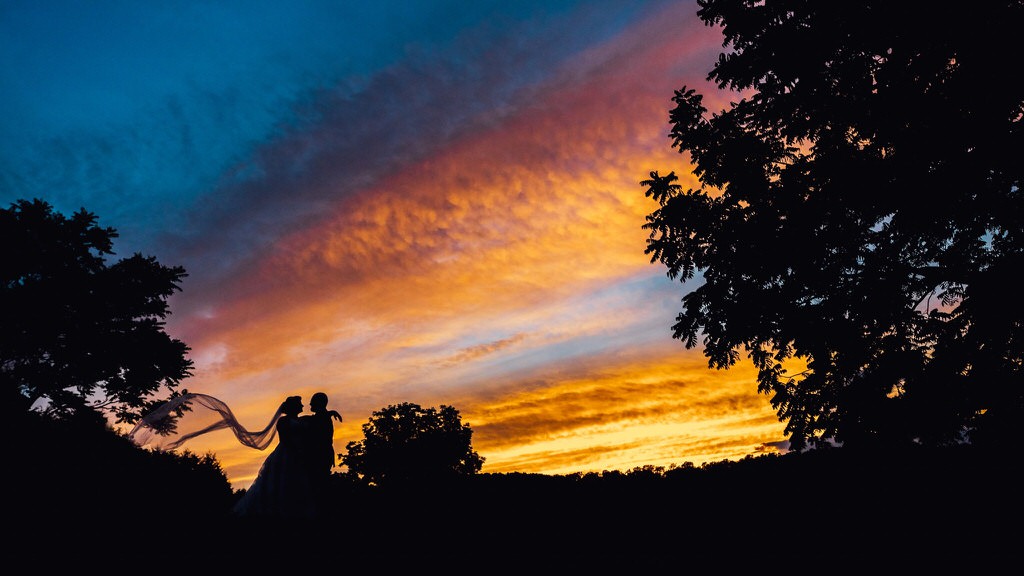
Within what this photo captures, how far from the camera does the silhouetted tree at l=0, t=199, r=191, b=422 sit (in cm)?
2638

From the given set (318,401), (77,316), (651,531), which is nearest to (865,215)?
(651,531)

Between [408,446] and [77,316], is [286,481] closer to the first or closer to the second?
[77,316]

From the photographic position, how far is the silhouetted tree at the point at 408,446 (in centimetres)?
4641

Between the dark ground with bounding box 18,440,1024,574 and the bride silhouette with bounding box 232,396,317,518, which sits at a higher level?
the bride silhouette with bounding box 232,396,317,518

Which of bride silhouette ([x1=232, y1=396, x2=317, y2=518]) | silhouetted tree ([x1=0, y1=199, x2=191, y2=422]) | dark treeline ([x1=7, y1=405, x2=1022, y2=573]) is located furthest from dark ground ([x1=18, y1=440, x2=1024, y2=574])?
silhouetted tree ([x1=0, y1=199, x2=191, y2=422])

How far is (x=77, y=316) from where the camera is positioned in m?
28.0

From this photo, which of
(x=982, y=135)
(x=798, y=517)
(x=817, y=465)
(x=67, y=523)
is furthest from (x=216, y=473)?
(x=982, y=135)

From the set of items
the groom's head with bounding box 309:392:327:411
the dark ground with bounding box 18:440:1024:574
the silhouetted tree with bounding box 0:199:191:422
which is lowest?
the dark ground with bounding box 18:440:1024:574

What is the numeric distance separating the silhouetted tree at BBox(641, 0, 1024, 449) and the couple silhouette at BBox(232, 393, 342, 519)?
324 inches

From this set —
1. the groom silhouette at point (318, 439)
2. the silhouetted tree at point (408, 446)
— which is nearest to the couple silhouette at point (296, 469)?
the groom silhouette at point (318, 439)

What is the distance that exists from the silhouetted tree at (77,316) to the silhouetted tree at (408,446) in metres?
19.9

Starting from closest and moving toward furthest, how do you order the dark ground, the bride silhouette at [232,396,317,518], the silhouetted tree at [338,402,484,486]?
the dark ground < the bride silhouette at [232,396,317,518] < the silhouetted tree at [338,402,484,486]

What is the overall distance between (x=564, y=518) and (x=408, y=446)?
123ft

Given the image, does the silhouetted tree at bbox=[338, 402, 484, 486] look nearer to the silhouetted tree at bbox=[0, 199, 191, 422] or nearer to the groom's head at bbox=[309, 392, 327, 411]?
the silhouetted tree at bbox=[0, 199, 191, 422]
